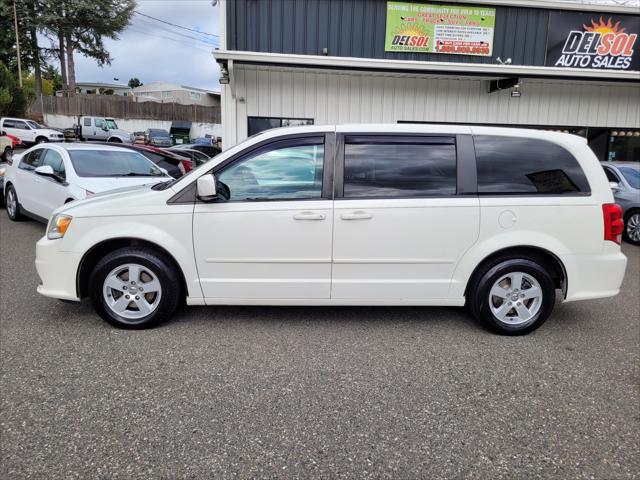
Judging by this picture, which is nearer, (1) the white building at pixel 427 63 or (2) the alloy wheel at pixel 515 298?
(2) the alloy wheel at pixel 515 298

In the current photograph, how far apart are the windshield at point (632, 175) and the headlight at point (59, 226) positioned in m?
9.20

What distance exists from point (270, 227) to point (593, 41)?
10.5m

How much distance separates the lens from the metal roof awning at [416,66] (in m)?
9.36

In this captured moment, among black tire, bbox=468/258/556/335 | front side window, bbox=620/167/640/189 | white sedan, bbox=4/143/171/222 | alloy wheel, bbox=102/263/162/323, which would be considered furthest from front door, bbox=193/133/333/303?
front side window, bbox=620/167/640/189

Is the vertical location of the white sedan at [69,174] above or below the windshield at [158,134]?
below

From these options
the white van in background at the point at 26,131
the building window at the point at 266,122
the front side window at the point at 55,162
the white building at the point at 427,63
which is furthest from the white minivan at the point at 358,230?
the white van in background at the point at 26,131

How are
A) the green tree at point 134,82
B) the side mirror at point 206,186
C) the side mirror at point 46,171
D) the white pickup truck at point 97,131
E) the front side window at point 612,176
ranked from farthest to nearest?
the green tree at point 134,82
the white pickup truck at point 97,131
the front side window at point 612,176
the side mirror at point 46,171
the side mirror at point 206,186

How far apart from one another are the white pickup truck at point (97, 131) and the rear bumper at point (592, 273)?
32605 mm

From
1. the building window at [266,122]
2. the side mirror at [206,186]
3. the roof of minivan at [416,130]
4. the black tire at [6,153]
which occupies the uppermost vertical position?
the building window at [266,122]

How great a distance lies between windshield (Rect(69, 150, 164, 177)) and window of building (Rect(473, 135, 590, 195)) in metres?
5.92

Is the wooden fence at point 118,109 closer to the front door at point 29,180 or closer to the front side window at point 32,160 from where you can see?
the front side window at point 32,160

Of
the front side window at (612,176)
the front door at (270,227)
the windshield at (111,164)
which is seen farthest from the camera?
the front side window at (612,176)

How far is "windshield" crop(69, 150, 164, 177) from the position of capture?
787cm

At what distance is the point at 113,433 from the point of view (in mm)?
2777
